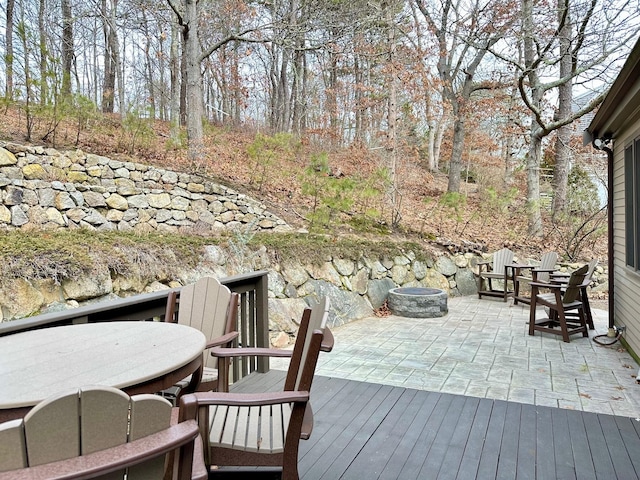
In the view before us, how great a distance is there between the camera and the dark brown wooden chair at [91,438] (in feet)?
2.57

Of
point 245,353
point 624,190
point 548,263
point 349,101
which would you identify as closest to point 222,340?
point 245,353

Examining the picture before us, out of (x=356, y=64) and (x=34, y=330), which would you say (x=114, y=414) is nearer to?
(x=34, y=330)

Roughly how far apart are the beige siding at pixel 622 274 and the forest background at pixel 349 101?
137 inches

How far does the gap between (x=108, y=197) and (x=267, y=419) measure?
4.83m

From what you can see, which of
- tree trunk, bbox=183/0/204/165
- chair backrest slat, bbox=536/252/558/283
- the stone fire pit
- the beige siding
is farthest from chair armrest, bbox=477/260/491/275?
tree trunk, bbox=183/0/204/165

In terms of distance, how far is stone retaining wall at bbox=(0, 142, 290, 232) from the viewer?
4922mm

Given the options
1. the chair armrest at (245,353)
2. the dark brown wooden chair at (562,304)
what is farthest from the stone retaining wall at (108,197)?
the chair armrest at (245,353)

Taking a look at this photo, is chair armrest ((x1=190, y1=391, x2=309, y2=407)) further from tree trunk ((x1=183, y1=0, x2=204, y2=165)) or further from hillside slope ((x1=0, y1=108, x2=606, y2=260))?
tree trunk ((x1=183, y1=0, x2=204, y2=165))

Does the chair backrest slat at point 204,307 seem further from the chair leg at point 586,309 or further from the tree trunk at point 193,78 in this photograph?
the tree trunk at point 193,78

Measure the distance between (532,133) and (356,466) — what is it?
400 inches

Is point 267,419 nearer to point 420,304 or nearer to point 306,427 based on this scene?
point 306,427

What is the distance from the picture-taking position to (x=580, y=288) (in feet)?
16.6

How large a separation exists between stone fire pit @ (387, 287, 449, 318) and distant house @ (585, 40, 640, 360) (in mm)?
2070

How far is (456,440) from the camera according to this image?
2.39 metres
